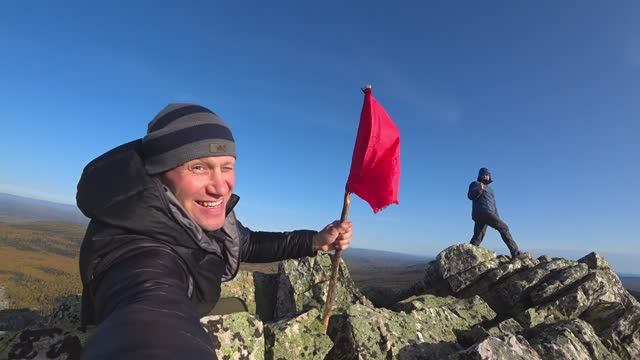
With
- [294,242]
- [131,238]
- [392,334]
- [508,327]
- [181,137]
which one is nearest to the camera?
[131,238]

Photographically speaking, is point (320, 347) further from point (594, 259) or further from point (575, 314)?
point (594, 259)

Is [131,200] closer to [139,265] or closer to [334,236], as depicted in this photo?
[139,265]

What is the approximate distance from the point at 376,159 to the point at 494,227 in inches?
552

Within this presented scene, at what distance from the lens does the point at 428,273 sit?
1538cm

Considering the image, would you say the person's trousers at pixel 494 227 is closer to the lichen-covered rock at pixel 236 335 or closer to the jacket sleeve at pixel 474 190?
the jacket sleeve at pixel 474 190

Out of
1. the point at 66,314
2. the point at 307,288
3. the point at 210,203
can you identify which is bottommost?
the point at 66,314

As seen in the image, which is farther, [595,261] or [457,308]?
[595,261]

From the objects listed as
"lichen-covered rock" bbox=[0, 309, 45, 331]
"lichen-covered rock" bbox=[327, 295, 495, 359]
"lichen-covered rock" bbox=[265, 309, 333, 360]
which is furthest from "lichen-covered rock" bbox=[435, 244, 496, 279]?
"lichen-covered rock" bbox=[0, 309, 45, 331]

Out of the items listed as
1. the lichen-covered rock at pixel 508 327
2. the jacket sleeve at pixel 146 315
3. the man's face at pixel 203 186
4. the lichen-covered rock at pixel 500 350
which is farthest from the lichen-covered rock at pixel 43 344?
the lichen-covered rock at pixel 508 327

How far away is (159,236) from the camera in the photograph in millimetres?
3082

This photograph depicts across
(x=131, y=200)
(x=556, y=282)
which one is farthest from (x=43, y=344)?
(x=556, y=282)

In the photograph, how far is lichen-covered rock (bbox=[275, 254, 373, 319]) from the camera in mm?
10484

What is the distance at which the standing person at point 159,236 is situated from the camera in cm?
204

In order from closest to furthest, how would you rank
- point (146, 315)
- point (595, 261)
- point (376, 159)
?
1. point (146, 315)
2. point (376, 159)
3. point (595, 261)
